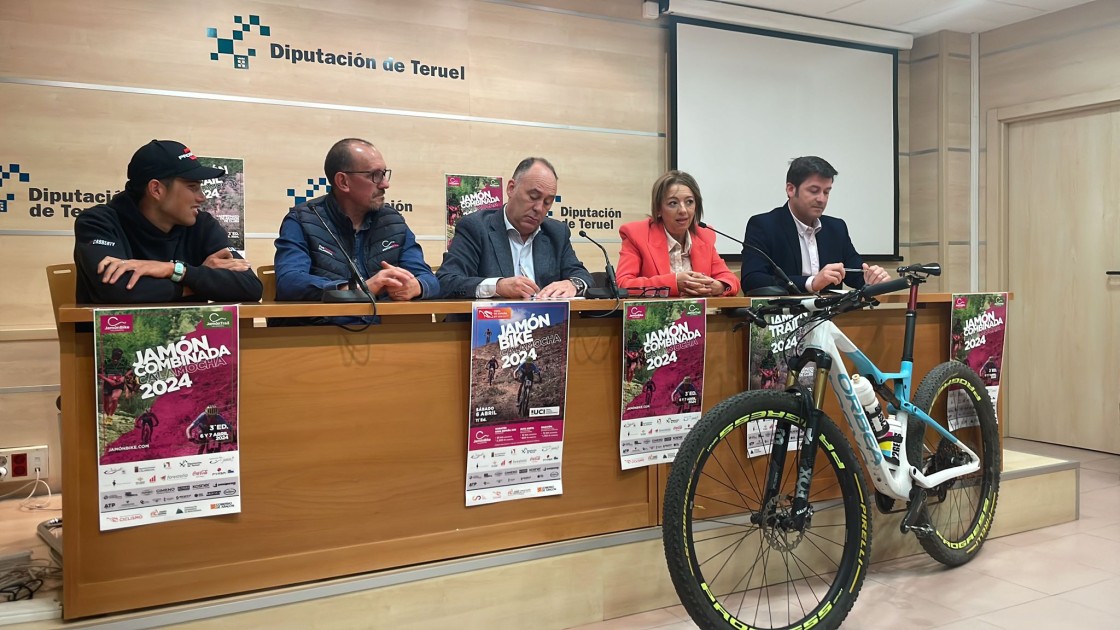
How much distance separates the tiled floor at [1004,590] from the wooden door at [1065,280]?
6.97ft

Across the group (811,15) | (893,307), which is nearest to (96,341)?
(893,307)

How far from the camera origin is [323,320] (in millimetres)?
2367

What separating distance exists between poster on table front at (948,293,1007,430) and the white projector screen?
6.93 ft

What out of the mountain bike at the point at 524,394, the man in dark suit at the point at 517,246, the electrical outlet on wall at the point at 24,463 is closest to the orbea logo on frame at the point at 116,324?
the mountain bike at the point at 524,394

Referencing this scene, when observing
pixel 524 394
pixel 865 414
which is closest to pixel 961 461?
pixel 865 414

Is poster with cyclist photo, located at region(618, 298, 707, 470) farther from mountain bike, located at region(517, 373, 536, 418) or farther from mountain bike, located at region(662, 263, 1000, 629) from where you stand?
mountain bike, located at region(517, 373, 536, 418)

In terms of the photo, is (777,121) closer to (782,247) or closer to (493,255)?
(782,247)

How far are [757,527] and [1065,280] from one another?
412 cm

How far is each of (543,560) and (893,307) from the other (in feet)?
4.99

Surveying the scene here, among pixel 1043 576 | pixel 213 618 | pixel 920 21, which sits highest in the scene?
pixel 920 21

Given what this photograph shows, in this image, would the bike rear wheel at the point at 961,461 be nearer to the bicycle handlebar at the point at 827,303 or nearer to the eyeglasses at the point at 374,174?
the bicycle handlebar at the point at 827,303

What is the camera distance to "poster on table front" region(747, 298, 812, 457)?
8.93 ft

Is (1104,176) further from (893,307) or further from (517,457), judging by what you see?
(517,457)

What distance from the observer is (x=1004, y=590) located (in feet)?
9.18
